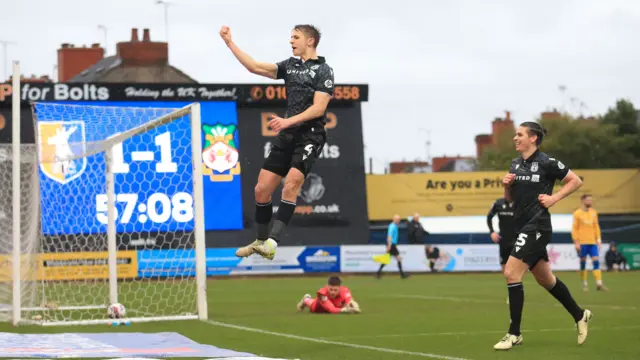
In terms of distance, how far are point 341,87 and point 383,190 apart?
32.3ft

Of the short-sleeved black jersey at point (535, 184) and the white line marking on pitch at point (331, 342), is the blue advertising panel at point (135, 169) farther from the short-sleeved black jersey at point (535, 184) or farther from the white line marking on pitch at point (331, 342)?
the short-sleeved black jersey at point (535, 184)

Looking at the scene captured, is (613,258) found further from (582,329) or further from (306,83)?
(306,83)

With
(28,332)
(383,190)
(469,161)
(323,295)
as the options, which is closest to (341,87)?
(383,190)

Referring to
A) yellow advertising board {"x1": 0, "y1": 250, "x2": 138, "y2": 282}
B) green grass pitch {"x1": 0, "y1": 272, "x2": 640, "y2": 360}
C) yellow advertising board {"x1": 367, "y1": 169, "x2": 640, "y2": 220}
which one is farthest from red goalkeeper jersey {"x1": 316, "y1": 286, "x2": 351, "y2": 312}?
yellow advertising board {"x1": 367, "y1": 169, "x2": 640, "y2": 220}

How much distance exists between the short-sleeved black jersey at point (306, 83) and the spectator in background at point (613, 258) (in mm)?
31237

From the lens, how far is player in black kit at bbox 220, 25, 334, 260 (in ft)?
35.1

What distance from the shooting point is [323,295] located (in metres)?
19.2

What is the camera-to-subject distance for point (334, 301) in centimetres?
1933

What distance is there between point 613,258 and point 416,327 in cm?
2602

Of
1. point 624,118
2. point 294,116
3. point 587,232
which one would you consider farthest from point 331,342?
point 624,118

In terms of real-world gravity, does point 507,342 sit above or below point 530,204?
below

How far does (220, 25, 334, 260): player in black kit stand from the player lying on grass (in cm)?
823

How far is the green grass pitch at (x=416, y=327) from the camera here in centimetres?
1247

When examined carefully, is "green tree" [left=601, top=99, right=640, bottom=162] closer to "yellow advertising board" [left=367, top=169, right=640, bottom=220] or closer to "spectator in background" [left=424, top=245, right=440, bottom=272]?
Result: "yellow advertising board" [left=367, top=169, right=640, bottom=220]
